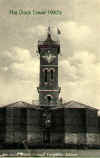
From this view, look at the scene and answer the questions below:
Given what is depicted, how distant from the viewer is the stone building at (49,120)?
152 ft

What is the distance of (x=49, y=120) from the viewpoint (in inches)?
1892

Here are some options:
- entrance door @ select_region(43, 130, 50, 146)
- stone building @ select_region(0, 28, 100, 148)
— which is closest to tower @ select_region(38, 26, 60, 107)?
stone building @ select_region(0, 28, 100, 148)

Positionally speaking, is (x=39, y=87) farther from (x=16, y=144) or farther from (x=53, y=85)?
(x=16, y=144)

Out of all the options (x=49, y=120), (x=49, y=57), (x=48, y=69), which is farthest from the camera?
(x=49, y=57)

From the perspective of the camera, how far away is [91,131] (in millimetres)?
47438

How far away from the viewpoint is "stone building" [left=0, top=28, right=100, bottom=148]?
4634 centimetres

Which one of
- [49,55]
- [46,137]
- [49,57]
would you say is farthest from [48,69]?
[46,137]

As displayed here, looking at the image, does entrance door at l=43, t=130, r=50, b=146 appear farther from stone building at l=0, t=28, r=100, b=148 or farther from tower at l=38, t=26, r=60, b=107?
tower at l=38, t=26, r=60, b=107

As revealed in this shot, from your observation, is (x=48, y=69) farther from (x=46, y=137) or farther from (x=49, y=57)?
(x=46, y=137)

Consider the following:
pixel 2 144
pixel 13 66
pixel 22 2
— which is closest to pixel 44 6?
pixel 22 2

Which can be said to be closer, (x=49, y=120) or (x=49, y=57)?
(x=49, y=120)

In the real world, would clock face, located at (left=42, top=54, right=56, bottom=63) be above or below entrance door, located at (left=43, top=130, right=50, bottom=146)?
above

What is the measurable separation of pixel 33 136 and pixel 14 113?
11.4 feet

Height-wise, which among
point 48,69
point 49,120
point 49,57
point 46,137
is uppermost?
point 49,57
